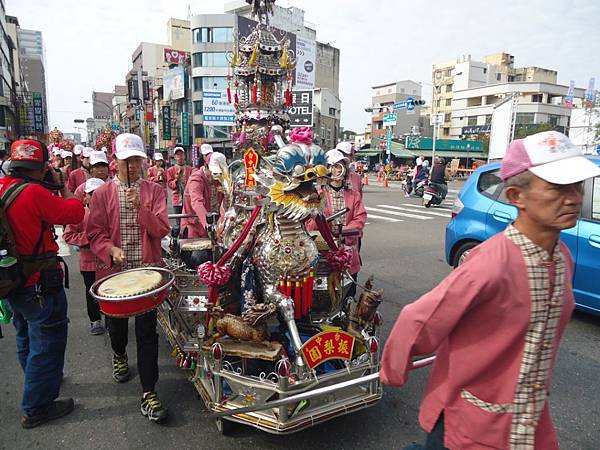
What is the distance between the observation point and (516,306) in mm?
1374

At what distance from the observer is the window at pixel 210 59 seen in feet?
120

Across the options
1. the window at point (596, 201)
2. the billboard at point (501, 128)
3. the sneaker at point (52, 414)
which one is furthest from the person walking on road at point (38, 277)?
the billboard at point (501, 128)

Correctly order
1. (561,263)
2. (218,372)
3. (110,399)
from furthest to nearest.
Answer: (110,399)
(218,372)
(561,263)

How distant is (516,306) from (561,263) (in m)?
0.28

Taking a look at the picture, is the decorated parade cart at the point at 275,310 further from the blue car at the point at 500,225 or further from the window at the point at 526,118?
the window at the point at 526,118

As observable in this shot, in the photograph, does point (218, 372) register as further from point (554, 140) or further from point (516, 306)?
point (554, 140)

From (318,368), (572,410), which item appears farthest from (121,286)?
(572,410)

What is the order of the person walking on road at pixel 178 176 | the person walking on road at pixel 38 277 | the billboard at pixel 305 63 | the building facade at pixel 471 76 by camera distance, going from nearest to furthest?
the person walking on road at pixel 38 277
the person walking on road at pixel 178 176
the billboard at pixel 305 63
the building facade at pixel 471 76

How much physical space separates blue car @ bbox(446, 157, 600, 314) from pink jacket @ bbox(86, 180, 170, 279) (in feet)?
10.2

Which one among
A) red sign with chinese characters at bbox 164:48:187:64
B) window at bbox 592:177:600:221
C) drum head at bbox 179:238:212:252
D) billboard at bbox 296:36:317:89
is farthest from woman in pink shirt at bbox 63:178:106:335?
red sign with chinese characters at bbox 164:48:187:64

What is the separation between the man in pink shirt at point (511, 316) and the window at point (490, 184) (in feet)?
13.9

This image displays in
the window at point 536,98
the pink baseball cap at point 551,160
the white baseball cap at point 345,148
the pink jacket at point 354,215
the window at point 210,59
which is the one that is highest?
the window at point 210,59

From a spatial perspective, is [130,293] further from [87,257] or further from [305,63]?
[305,63]

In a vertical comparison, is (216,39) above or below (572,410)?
above
